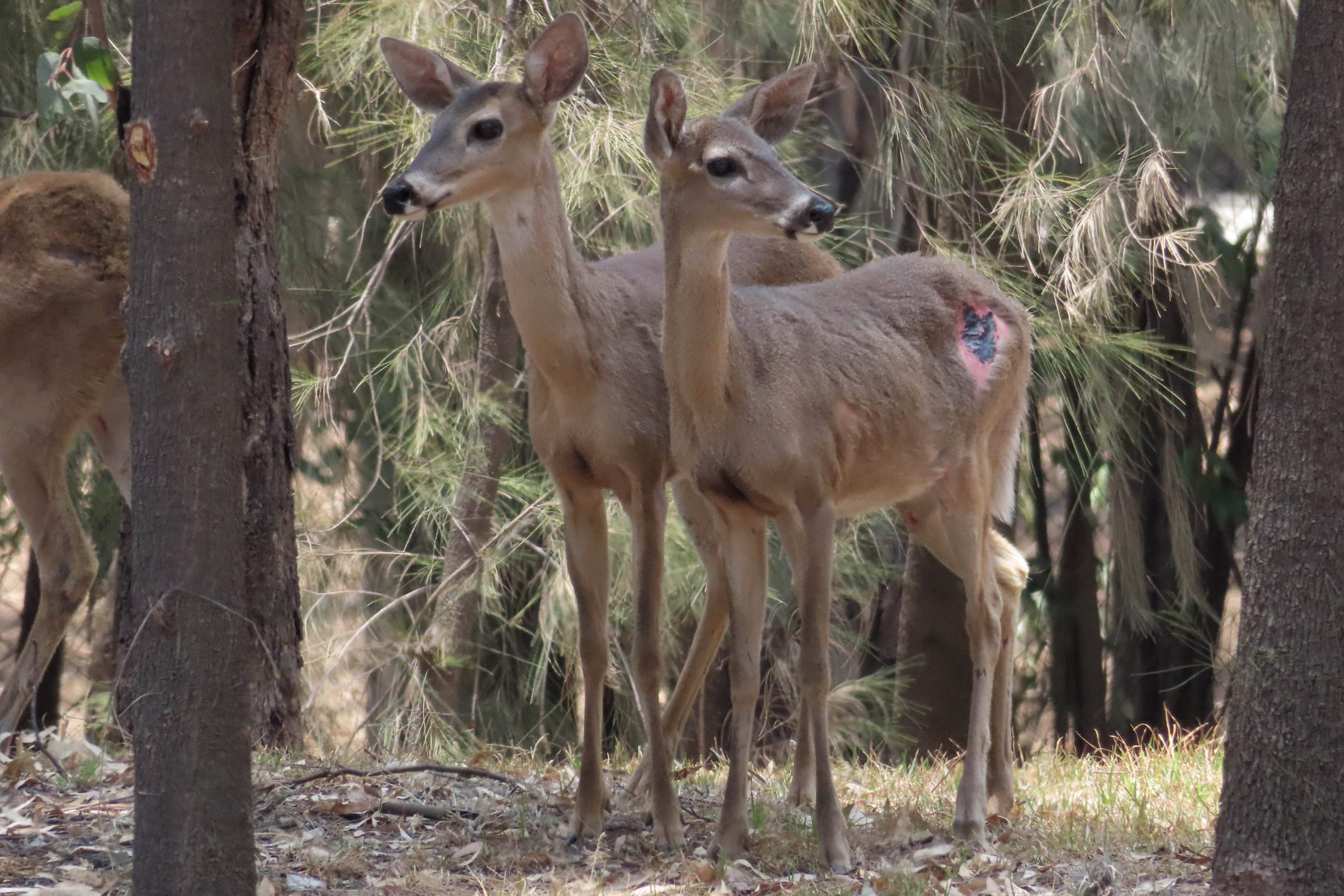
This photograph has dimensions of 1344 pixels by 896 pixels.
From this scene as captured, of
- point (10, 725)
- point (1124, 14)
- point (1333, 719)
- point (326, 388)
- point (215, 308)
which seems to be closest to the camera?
point (215, 308)

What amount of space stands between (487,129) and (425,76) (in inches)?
21.8

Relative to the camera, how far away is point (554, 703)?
11555 millimetres

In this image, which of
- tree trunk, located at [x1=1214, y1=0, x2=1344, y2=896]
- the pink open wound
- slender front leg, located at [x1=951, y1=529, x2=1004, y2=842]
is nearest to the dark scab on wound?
the pink open wound

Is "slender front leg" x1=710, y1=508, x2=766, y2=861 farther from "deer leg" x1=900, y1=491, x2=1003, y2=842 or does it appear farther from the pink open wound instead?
the pink open wound

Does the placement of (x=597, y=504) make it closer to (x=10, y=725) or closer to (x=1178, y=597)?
(x=10, y=725)

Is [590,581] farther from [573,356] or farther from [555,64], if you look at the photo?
[555,64]

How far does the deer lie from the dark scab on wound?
1381 millimetres

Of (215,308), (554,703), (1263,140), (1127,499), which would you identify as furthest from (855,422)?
(554,703)

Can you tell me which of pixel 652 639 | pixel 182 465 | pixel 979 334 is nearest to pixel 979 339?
pixel 979 334

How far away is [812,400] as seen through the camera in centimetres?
523

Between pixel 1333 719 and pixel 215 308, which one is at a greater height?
pixel 215 308

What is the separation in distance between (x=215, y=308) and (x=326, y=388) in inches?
177

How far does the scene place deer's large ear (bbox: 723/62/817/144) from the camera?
5246 millimetres

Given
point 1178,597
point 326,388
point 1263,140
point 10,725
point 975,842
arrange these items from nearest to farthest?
point 975,842 < point 10,725 < point 326,388 < point 1263,140 < point 1178,597
